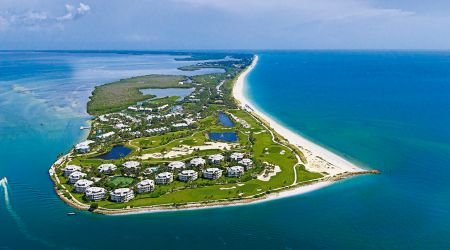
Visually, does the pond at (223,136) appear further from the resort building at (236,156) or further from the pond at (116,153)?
Answer: the pond at (116,153)

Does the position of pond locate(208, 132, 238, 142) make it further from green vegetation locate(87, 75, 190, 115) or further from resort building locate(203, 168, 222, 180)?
green vegetation locate(87, 75, 190, 115)

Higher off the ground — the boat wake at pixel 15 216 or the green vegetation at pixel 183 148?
the green vegetation at pixel 183 148

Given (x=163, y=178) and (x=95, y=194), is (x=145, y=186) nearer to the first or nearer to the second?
(x=163, y=178)

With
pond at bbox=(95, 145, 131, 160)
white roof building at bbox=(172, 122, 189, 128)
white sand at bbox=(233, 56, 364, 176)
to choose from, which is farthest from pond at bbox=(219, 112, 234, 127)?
pond at bbox=(95, 145, 131, 160)

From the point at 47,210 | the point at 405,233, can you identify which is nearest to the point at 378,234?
the point at 405,233

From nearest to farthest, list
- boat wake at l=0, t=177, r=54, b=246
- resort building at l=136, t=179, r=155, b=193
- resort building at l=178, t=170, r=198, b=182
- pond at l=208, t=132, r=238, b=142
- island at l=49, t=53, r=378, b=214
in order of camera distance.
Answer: boat wake at l=0, t=177, r=54, b=246 < island at l=49, t=53, r=378, b=214 < resort building at l=136, t=179, r=155, b=193 < resort building at l=178, t=170, r=198, b=182 < pond at l=208, t=132, r=238, b=142

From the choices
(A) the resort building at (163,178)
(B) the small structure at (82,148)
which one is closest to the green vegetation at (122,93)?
(B) the small structure at (82,148)
